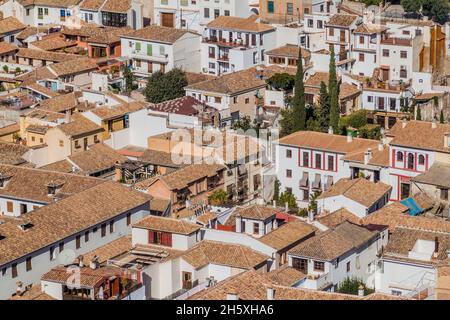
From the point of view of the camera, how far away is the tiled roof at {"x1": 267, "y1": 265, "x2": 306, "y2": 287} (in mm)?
24469

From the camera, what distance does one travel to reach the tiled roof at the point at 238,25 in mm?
48188

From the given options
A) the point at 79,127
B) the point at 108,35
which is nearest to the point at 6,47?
the point at 108,35

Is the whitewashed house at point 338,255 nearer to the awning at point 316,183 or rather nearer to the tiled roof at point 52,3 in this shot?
the awning at point 316,183

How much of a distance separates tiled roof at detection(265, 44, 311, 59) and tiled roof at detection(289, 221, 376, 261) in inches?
760

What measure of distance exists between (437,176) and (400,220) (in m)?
3.87

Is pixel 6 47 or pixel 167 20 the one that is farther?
pixel 167 20

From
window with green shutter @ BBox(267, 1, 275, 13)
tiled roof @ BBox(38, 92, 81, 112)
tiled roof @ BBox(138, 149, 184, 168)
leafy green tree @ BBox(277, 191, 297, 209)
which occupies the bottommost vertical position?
leafy green tree @ BBox(277, 191, 297, 209)

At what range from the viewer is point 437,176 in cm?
3319

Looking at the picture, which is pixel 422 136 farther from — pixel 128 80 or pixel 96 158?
pixel 128 80

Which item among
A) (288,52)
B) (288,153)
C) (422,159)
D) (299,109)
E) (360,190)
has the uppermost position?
(288,52)

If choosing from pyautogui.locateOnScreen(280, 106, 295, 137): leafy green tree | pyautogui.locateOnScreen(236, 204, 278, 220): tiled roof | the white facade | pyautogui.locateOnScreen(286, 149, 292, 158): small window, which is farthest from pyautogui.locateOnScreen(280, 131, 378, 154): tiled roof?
the white facade

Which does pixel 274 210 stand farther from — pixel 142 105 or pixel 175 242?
pixel 142 105

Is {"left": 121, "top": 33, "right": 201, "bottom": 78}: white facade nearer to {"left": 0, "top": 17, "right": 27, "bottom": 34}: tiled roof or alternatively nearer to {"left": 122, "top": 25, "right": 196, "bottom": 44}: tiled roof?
{"left": 122, "top": 25, "right": 196, "bottom": 44}: tiled roof

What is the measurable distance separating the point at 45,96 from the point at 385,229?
73.2 ft
